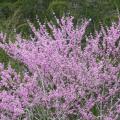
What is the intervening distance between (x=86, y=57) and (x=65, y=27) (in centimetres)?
45

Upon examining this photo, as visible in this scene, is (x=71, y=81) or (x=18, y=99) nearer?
(x=18, y=99)

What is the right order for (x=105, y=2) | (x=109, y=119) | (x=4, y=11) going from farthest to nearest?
(x=4, y=11), (x=105, y=2), (x=109, y=119)

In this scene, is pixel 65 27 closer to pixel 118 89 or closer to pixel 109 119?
pixel 118 89

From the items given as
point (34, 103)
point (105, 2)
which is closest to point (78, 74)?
point (34, 103)

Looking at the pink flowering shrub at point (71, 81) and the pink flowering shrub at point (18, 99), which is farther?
the pink flowering shrub at point (71, 81)

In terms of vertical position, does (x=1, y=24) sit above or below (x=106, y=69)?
above

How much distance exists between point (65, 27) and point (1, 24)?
6.60 feet

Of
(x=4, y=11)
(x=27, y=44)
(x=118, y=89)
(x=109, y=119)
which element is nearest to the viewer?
(x=109, y=119)

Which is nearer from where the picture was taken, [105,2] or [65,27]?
[65,27]

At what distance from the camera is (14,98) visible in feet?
11.8

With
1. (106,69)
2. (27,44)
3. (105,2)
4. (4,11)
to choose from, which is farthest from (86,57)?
(4,11)

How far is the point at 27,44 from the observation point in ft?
13.2

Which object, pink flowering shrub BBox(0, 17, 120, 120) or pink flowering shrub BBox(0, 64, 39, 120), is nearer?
pink flowering shrub BBox(0, 64, 39, 120)

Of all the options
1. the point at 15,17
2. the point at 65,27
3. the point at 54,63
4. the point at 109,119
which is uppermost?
the point at 15,17
